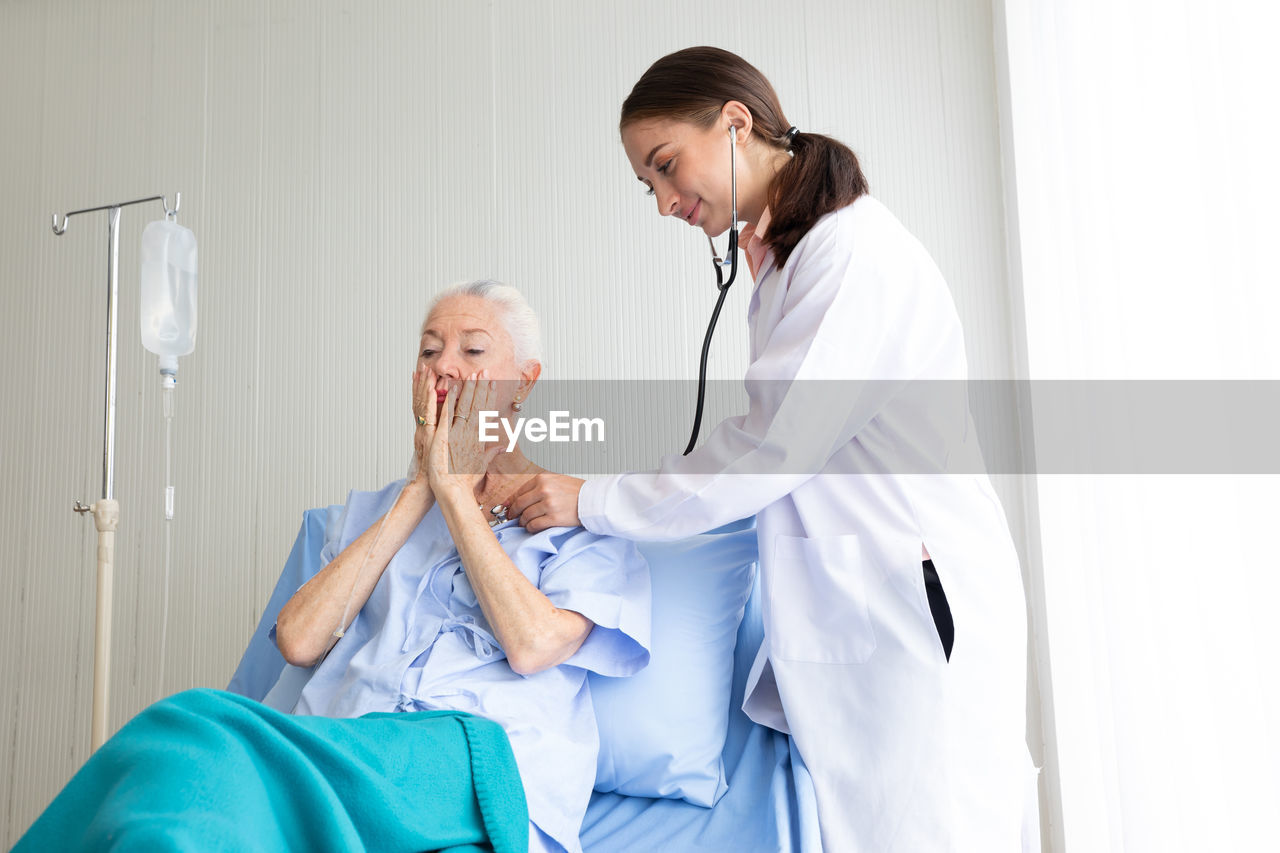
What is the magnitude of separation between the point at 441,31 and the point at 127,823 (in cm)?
234

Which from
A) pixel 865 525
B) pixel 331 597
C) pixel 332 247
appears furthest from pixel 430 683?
pixel 332 247

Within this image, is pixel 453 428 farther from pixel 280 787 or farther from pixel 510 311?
pixel 280 787

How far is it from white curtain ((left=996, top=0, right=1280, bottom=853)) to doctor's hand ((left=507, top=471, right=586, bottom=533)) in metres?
0.90

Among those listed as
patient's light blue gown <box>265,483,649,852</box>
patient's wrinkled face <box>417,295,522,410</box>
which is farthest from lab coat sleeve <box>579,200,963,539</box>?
patient's wrinkled face <box>417,295,522,410</box>

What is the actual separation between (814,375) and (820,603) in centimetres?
31

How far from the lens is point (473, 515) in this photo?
1.46 m

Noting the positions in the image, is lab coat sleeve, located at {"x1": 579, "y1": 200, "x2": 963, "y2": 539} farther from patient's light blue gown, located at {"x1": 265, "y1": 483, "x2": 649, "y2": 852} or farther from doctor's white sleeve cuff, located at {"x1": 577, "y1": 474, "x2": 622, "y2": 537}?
patient's light blue gown, located at {"x1": 265, "y1": 483, "x2": 649, "y2": 852}

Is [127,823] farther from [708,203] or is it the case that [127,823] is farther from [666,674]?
[708,203]

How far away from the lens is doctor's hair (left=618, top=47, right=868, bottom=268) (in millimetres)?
1432

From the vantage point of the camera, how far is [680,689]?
1.43 metres

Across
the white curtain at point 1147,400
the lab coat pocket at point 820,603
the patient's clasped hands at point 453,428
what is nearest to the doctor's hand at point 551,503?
the patient's clasped hands at point 453,428

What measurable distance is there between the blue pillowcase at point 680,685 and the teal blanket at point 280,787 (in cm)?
28

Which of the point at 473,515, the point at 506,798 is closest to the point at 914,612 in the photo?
the point at 506,798

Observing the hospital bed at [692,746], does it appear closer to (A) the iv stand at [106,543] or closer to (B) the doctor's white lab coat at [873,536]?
(B) the doctor's white lab coat at [873,536]
